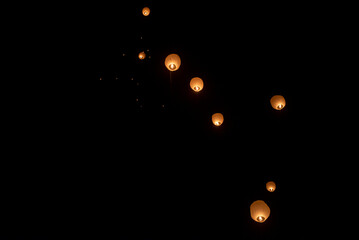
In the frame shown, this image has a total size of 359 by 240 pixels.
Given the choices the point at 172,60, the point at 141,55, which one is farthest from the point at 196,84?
the point at 141,55

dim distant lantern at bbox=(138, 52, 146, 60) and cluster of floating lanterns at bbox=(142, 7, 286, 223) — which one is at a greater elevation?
dim distant lantern at bbox=(138, 52, 146, 60)

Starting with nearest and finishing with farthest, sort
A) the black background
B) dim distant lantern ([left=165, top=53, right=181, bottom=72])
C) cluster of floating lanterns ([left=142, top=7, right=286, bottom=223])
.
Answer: cluster of floating lanterns ([left=142, top=7, right=286, bottom=223]) < dim distant lantern ([left=165, top=53, right=181, bottom=72]) < the black background

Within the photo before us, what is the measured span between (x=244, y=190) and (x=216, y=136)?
2.42 ft

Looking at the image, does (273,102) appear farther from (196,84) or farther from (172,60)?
(172,60)

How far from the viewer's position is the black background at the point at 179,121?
322 cm

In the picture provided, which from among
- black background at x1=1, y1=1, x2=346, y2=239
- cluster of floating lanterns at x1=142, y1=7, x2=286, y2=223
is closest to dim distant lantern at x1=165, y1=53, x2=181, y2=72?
cluster of floating lanterns at x1=142, y1=7, x2=286, y2=223

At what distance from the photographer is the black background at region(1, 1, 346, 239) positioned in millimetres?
3217

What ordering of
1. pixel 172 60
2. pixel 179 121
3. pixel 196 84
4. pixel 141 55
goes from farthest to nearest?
1. pixel 179 121
2. pixel 141 55
3. pixel 196 84
4. pixel 172 60

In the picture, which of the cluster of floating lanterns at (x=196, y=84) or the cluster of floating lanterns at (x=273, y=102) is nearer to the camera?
the cluster of floating lanterns at (x=273, y=102)

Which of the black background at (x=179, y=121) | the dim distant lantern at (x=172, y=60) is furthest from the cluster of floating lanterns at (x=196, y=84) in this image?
the black background at (x=179, y=121)

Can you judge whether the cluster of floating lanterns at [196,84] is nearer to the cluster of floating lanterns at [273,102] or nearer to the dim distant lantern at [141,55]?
the cluster of floating lanterns at [273,102]

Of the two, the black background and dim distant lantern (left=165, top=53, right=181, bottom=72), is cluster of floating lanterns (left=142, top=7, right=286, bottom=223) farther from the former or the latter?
the black background

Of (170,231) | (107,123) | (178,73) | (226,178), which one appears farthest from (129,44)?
(170,231)

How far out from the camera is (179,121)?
3.56 m
